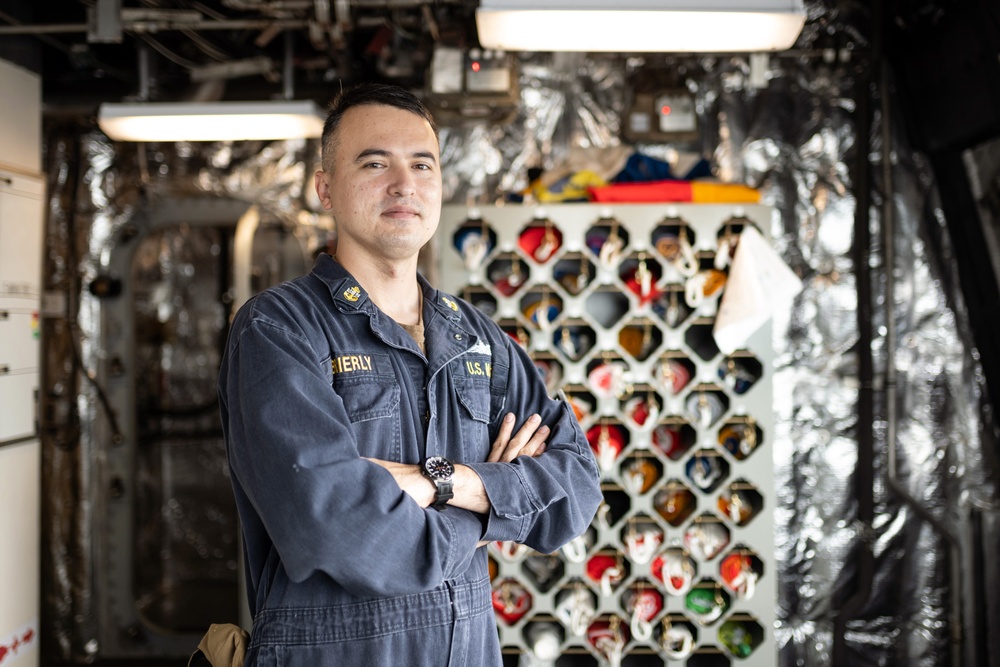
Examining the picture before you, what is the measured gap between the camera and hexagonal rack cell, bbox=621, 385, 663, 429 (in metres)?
2.78

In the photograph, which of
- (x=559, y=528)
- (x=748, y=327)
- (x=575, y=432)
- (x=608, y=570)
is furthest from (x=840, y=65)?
(x=559, y=528)

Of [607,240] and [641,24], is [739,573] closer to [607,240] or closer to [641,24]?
[607,240]

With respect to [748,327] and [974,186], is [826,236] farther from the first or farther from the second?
[748,327]

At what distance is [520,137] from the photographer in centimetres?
332

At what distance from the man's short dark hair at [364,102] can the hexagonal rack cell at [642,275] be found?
1.41 meters

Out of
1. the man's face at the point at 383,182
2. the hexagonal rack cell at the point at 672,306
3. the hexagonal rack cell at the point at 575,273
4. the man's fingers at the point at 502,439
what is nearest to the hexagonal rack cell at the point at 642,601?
the hexagonal rack cell at the point at 672,306

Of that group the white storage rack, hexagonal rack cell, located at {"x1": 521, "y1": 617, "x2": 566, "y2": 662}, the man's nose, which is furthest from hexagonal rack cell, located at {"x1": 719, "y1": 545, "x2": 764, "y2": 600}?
the man's nose

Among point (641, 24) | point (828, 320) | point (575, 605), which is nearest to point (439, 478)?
point (641, 24)

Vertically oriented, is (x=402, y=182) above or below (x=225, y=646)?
above

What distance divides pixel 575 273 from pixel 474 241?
0.43m

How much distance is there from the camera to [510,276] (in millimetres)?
2859

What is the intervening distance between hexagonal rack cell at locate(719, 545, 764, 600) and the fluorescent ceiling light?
6.52 ft

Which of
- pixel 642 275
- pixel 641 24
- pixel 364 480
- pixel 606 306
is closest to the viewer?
pixel 364 480

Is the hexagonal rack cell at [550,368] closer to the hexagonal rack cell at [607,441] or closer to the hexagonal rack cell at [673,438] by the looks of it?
the hexagonal rack cell at [607,441]
